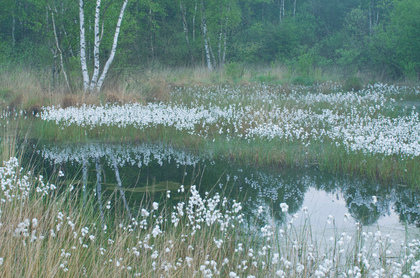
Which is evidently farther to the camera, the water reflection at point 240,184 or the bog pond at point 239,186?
the water reflection at point 240,184

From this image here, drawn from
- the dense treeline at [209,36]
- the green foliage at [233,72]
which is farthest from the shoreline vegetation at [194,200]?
the green foliage at [233,72]

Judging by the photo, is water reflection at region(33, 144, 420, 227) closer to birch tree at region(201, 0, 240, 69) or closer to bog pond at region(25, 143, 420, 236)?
bog pond at region(25, 143, 420, 236)

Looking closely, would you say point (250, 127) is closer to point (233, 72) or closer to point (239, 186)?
point (239, 186)

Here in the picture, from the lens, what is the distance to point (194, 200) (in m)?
5.05

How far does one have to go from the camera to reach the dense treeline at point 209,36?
16.8m

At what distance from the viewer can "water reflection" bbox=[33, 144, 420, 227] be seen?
17.8ft

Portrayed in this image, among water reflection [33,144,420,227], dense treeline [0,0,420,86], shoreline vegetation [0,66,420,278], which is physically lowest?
water reflection [33,144,420,227]

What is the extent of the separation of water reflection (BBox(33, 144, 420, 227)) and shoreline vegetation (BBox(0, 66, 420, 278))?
1.02 feet

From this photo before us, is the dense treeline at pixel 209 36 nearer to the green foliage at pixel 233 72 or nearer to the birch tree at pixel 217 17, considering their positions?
the birch tree at pixel 217 17

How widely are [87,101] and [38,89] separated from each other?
3.05 m

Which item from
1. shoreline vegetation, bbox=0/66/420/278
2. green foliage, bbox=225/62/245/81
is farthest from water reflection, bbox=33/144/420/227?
green foliage, bbox=225/62/245/81

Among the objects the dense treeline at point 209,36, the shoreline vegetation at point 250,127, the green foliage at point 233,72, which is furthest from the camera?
the green foliage at point 233,72

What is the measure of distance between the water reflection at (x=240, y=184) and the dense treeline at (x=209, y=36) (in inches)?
292

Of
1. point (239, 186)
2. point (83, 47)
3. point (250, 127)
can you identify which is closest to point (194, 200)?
point (239, 186)
